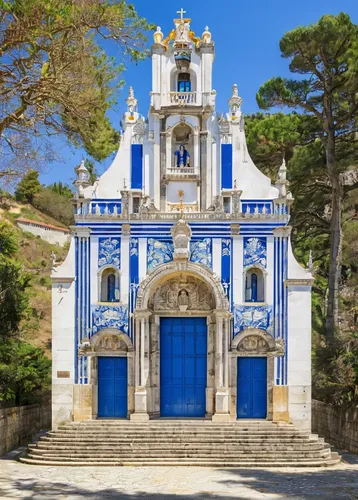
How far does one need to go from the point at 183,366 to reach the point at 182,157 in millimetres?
6788

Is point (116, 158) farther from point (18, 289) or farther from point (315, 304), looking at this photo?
point (315, 304)

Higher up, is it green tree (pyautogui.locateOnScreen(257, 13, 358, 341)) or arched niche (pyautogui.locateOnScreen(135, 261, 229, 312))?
green tree (pyautogui.locateOnScreen(257, 13, 358, 341))

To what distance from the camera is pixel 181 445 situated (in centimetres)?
2236

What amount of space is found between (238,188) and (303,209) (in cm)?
800

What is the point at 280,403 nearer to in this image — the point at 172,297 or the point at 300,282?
the point at 300,282

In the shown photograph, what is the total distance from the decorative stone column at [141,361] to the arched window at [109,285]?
1160 millimetres

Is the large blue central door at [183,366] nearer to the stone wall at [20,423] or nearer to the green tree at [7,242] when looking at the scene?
A: the stone wall at [20,423]

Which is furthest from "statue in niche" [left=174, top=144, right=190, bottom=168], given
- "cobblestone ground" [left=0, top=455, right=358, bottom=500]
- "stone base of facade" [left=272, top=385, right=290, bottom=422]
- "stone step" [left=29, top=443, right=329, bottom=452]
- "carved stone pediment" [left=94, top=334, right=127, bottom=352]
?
"cobblestone ground" [left=0, top=455, right=358, bottom=500]

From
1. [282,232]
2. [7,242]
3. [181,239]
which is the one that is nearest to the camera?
[181,239]

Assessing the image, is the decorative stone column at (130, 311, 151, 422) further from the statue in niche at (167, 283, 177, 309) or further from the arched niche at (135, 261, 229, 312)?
the statue in niche at (167, 283, 177, 309)

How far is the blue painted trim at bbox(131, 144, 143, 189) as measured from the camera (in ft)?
84.1

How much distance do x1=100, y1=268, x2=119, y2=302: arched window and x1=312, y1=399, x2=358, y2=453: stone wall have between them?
322 inches

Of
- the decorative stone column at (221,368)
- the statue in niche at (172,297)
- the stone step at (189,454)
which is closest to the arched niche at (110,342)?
the statue in niche at (172,297)

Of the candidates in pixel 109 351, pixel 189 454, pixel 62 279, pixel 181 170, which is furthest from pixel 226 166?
pixel 189 454
